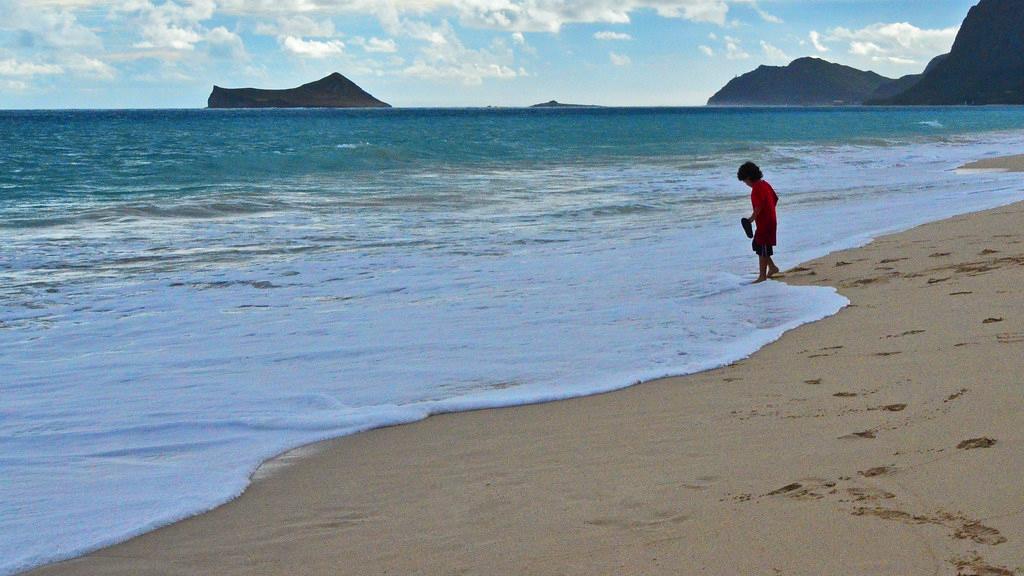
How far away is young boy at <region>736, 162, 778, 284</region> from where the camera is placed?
9.45 m

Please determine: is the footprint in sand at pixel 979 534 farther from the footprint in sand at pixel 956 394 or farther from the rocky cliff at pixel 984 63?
the rocky cliff at pixel 984 63

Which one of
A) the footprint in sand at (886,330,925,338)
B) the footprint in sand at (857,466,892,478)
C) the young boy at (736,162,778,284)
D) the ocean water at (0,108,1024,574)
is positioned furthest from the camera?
the young boy at (736,162,778,284)

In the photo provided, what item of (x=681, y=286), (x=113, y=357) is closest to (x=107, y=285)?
(x=113, y=357)

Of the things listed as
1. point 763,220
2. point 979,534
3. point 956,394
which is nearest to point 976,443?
point 956,394

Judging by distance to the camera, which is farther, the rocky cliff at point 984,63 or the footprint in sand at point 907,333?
the rocky cliff at point 984,63

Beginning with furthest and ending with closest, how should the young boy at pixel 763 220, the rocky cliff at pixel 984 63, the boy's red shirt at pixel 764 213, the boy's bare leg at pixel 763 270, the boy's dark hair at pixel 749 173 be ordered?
the rocky cliff at pixel 984 63
the boy's dark hair at pixel 749 173
the boy's red shirt at pixel 764 213
the young boy at pixel 763 220
the boy's bare leg at pixel 763 270

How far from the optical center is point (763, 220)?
9789 mm

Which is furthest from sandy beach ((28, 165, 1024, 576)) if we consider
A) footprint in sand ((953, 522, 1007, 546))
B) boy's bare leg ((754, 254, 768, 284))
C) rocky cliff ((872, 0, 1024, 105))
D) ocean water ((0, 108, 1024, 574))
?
rocky cliff ((872, 0, 1024, 105))

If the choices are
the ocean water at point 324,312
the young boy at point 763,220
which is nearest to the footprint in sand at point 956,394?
the ocean water at point 324,312

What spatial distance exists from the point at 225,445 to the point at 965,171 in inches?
855

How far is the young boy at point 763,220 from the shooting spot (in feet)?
31.0

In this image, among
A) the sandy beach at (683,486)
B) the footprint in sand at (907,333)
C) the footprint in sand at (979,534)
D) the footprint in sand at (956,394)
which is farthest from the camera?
the footprint in sand at (907,333)

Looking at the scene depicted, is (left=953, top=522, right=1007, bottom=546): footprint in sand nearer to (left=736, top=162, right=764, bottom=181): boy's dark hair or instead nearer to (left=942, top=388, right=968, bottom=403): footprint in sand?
(left=942, top=388, right=968, bottom=403): footprint in sand

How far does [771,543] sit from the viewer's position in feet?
10.2
